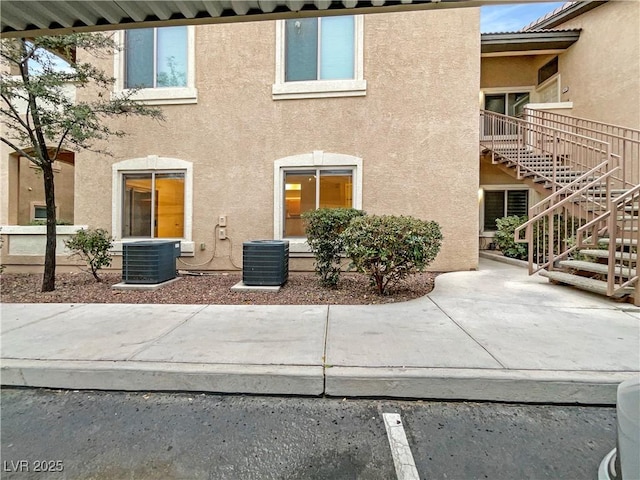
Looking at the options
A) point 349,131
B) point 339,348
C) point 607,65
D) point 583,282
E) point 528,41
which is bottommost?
point 339,348

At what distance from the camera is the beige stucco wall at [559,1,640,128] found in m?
8.86

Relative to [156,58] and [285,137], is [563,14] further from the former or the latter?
[156,58]

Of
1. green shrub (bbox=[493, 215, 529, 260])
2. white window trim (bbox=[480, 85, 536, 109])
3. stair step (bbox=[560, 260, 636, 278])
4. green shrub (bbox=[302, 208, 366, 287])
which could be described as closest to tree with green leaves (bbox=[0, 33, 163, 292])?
green shrub (bbox=[302, 208, 366, 287])

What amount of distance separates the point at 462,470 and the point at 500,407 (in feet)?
2.95

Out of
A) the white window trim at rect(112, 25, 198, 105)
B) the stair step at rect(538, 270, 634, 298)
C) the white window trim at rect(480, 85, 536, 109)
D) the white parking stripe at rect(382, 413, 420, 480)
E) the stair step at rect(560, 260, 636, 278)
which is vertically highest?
the white window trim at rect(480, 85, 536, 109)

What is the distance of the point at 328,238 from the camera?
5.95 metres

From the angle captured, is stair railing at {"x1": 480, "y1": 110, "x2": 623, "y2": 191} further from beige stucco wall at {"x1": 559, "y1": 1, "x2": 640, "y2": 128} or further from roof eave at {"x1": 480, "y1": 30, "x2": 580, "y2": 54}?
roof eave at {"x1": 480, "y1": 30, "x2": 580, "y2": 54}

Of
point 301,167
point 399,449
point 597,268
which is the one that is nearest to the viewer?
point 399,449

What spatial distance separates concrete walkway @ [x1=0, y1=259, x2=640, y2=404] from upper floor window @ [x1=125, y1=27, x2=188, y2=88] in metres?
5.93

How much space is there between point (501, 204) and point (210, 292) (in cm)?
1058

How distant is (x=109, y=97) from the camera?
26.3 feet

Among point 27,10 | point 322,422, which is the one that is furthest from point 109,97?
point 322,422

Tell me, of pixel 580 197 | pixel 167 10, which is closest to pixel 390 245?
pixel 167 10

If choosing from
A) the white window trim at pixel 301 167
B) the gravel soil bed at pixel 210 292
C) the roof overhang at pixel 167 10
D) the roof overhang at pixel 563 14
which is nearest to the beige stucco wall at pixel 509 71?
the roof overhang at pixel 563 14
